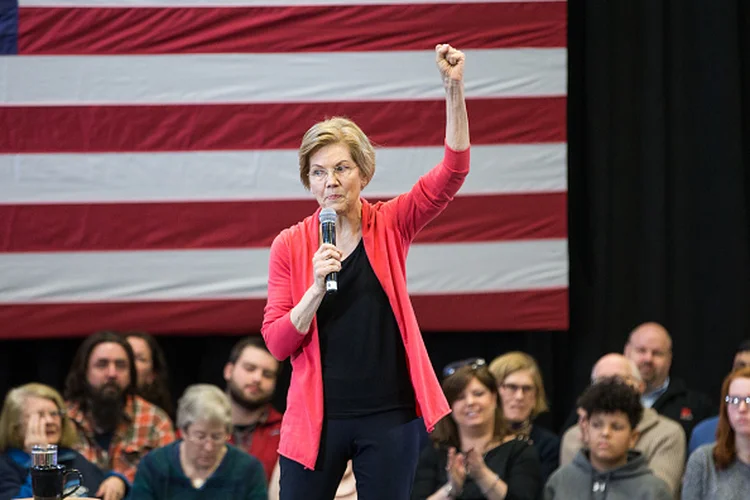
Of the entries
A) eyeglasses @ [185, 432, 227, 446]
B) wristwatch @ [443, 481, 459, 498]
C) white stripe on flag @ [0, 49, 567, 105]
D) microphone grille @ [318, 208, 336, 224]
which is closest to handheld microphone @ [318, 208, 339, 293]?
microphone grille @ [318, 208, 336, 224]

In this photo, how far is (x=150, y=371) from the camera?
5.20 metres

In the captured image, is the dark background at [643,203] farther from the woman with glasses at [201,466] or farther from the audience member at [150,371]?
the woman with glasses at [201,466]

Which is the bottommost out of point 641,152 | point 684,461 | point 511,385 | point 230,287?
point 684,461

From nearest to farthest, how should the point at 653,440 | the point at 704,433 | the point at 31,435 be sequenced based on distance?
the point at 31,435, the point at 653,440, the point at 704,433

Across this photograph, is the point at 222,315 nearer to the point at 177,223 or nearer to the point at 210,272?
the point at 210,272

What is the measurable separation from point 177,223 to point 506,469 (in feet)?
6.72

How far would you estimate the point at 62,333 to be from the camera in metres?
5.47

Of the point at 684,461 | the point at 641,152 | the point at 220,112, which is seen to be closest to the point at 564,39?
the point at 641,152

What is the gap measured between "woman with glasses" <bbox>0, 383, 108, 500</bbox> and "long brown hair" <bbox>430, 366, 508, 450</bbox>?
45.6 inches

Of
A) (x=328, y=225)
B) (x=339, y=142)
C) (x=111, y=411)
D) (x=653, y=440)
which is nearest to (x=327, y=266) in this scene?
(x=328, y=225)

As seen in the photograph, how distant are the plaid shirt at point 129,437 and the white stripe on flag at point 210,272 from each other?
73 cm

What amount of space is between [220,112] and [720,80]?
2.42m

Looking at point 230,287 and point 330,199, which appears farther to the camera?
point 230,287

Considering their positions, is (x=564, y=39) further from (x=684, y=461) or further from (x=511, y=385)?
(x=684, y=461)
